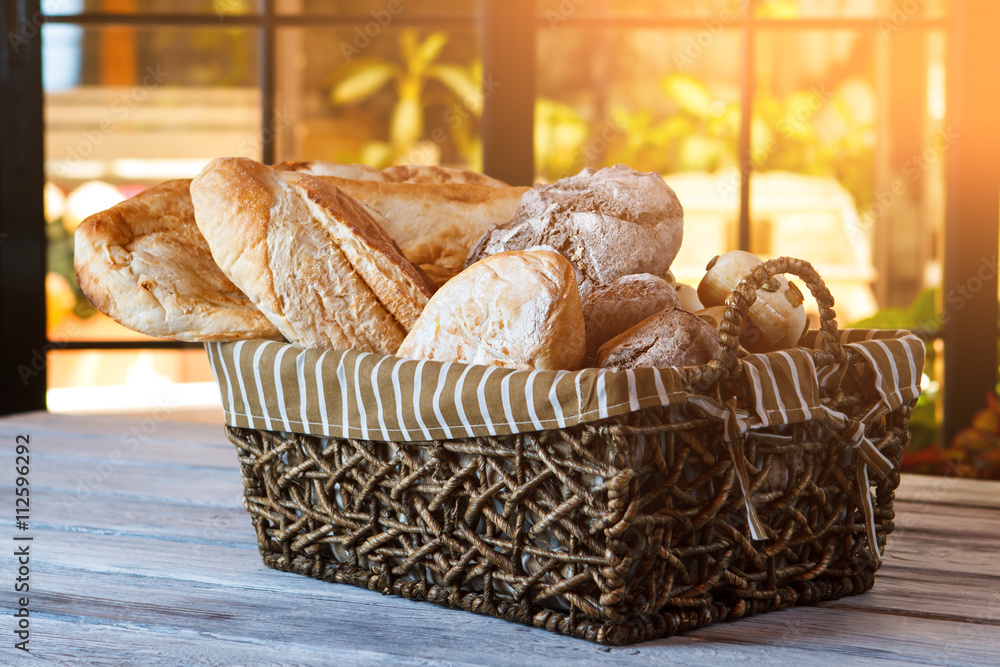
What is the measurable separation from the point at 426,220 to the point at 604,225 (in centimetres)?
32

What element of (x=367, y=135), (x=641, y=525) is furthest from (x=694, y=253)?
(x=641, y=525)

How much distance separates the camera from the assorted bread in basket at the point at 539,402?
31.5 inches

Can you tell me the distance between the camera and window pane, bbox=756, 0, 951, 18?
2.70m

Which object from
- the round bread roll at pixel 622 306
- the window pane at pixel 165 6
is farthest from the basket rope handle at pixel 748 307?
the window pane at pixel 165 6

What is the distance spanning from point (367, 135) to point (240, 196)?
237 cm

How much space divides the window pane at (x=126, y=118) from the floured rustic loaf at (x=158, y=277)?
5.74 feet

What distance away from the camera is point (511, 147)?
102 inches

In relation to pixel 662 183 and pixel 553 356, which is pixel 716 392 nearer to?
pixel 553 356

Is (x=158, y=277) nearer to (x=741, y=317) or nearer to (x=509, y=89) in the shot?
(x=741, y=317)
